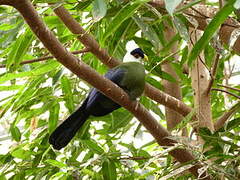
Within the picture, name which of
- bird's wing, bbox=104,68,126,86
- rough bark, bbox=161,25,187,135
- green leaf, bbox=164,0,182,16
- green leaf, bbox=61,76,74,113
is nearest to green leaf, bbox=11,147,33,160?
green leaf, bbox=61,76,74,113

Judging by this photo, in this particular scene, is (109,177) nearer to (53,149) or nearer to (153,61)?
(53,149)

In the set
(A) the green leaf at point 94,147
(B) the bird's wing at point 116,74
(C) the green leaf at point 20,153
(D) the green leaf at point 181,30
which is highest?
(D) the green leaf at point 181,30

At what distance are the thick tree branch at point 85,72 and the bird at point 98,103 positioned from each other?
29cm

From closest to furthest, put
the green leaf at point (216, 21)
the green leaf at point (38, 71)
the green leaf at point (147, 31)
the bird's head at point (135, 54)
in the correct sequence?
the green leaf at point (216, 21) → the green leaf at point (147, 31) → the green leaf at point (38, 71) → the bird's head at point (135, 54)

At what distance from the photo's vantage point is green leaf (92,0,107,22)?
1035 millimetres

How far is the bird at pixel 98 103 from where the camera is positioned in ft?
5.36

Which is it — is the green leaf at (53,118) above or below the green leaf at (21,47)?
below

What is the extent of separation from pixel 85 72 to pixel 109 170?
0.51m

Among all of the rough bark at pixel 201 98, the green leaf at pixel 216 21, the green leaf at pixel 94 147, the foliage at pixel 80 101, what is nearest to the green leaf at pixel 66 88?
the foliage at pixel 80 101

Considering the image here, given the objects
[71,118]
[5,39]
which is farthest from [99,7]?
[71,118]

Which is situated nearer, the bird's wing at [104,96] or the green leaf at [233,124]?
the green leaf at [233,124]

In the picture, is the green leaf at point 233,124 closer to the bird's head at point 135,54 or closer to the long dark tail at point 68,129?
the long dark tail at point 68,129

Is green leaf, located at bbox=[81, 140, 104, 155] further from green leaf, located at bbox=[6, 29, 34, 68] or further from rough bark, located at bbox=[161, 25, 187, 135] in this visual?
green leaf, located at bbox=[6, 29, 34, 68]

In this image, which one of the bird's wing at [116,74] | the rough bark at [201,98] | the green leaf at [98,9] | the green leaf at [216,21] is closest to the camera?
the green leaf at [216,21]
